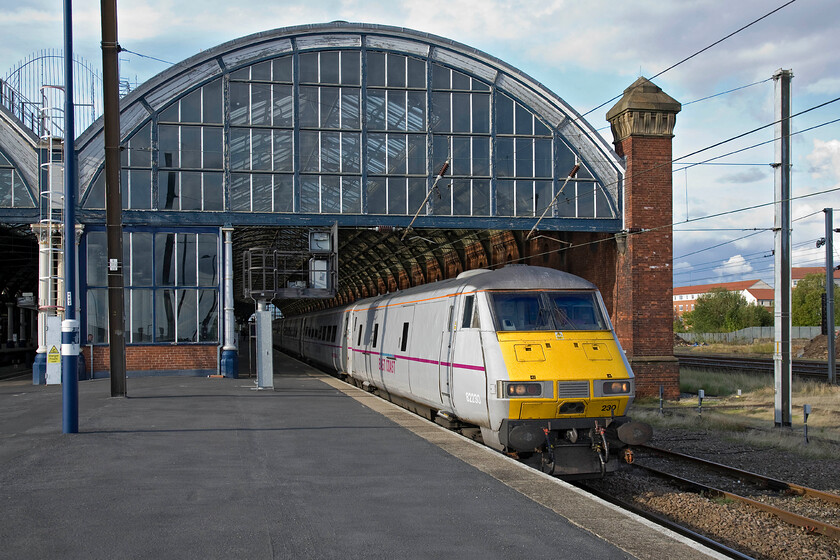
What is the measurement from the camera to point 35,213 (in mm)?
22062

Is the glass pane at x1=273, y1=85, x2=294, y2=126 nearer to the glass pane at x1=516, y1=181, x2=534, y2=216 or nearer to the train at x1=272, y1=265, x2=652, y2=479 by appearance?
the glass pane at x1=516, y1=181, x2=534, y2=216

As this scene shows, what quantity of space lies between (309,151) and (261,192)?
6.10 ft

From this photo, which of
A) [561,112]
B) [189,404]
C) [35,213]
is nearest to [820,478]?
[189,404]

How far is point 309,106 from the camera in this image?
917 inches

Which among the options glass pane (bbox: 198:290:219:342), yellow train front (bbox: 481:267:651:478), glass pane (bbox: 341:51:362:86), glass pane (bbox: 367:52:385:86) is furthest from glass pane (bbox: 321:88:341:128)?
yellow train front (bbox: 481:267:651:478)

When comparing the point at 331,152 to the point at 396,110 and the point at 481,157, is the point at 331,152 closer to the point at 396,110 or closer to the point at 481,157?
the point at 396,110

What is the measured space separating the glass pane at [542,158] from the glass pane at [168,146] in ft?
35.0

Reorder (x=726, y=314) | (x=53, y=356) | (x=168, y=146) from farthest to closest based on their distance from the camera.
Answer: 1. (x=726, y=314)
2. (x=168, y=146)
3. (x=53, y=356)

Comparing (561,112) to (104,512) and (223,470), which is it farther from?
(104,512)

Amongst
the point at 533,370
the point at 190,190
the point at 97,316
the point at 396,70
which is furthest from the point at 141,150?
the point at 533,370

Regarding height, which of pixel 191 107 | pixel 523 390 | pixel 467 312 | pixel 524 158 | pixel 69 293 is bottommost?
pixel 523 390

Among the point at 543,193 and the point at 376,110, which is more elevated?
the point at 376,110

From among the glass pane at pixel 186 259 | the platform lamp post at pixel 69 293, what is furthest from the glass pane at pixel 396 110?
the platform lamp post at pixel 69 293

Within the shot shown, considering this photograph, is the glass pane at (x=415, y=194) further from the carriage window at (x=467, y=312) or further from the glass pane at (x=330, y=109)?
the carriage window at (x=467, y=312)
